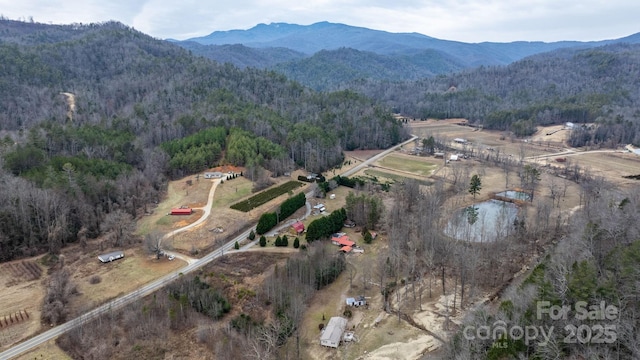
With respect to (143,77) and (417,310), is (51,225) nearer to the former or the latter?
(417,310)

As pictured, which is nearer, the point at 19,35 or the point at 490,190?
the point at 490,190

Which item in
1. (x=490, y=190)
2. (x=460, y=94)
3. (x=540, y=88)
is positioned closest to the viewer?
(x=490, y=190)

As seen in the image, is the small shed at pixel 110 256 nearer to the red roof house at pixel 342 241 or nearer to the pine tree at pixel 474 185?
the red roof house at pixel 342 241

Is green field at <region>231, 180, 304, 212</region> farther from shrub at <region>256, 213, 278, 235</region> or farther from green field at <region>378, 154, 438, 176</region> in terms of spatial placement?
green field at <region>378, 154, 438, 176</region>

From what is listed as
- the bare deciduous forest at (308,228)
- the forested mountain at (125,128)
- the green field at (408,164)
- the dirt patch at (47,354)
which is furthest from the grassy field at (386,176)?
the dirt patch at (47,354)

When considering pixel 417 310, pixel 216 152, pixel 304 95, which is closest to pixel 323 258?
pixel 417 310
